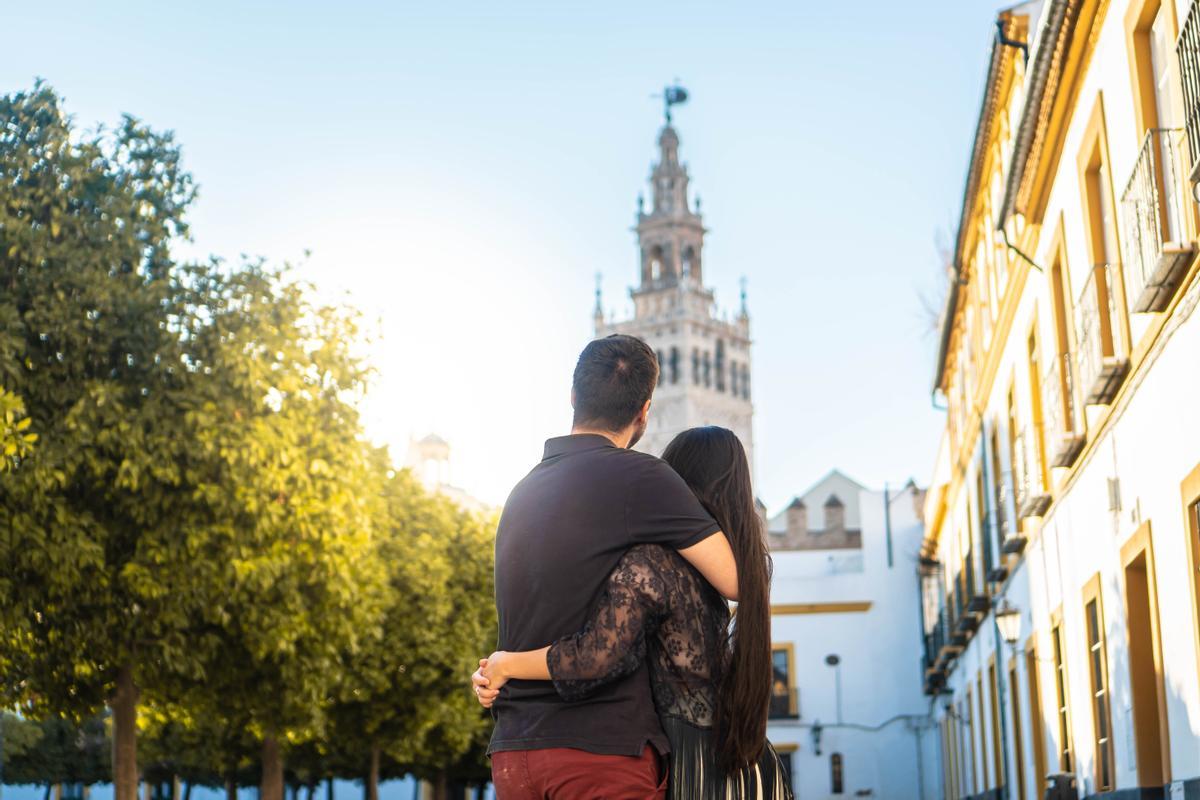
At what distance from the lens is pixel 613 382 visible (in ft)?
12.4

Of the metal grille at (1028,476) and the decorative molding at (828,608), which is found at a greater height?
the decorative molding at (828,608)

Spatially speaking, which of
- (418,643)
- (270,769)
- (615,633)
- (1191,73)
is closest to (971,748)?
(418,643)

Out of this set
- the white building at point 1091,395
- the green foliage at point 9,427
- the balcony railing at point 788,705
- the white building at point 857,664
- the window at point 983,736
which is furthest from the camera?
the balcony railing at point 788,705

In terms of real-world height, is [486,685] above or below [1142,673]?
below

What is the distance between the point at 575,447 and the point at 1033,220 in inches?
496

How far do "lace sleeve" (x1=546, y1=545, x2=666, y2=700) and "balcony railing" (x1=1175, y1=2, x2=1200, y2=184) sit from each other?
17.2 ft

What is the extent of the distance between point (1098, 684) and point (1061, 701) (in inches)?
101

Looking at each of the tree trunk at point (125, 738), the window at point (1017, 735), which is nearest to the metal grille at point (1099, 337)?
the window at point (1017, 735)

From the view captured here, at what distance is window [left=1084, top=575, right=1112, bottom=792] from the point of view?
1310 cm

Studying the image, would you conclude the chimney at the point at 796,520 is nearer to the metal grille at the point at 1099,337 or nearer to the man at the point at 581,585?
the metal grille at the point at 1099,337

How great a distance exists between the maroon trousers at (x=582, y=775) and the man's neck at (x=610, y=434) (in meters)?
0.74

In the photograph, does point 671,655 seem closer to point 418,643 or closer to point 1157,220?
point 1157,220

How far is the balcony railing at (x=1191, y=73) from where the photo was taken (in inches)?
311

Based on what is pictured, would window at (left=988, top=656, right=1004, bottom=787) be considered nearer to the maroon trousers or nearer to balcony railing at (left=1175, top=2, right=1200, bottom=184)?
balcony railing at (left=1175, top=2, right=1200, bottom=184)
